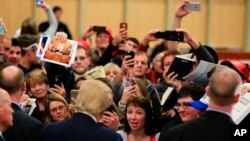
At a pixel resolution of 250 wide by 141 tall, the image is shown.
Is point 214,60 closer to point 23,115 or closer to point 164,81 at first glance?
point 164,81

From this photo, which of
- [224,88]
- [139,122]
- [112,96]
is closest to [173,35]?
[139,122]

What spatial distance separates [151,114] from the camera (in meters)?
5.39

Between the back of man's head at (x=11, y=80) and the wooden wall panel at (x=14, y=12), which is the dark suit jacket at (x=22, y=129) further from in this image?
the wooden wall panel at (x=14, y=12)

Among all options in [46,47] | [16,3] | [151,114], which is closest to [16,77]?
[151,114]

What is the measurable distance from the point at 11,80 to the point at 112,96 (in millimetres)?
829

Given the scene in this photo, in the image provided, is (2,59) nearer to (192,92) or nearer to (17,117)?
(17,117)

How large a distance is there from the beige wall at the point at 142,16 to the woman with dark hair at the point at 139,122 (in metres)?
6.56

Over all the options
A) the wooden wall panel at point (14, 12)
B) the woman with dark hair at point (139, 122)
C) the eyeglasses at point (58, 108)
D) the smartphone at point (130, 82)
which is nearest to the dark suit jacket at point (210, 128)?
the woman with dark hair at point (139, 122)

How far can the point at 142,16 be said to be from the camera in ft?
41.4

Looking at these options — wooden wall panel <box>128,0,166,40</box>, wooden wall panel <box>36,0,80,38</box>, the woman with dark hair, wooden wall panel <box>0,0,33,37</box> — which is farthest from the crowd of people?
wooden wall panel <box>128,0,166,40</box>

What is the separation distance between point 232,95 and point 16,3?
Answer: 8.35 meters

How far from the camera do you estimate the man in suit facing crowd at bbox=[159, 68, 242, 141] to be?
388cm

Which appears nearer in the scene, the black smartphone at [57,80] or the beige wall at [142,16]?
the black smartphone at [57,80]

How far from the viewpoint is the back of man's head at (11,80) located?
15.8ft
